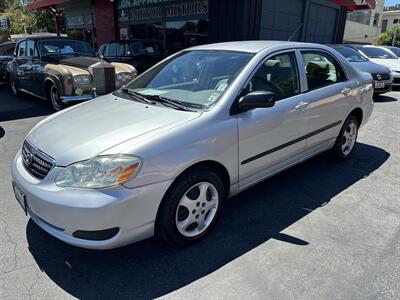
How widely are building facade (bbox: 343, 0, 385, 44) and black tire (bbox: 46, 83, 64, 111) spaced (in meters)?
36.3

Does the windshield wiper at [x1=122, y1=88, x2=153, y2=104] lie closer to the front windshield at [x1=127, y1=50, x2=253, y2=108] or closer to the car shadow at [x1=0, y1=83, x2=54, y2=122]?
the front windshield at [x1=127, y1=50, x2=253, y2=108]

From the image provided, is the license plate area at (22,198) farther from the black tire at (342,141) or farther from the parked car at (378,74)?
the parked car at (378,74)

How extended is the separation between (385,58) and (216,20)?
21.0 ft

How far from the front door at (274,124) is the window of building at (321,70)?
0.91 feet

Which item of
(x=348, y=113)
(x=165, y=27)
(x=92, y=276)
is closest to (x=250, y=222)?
(x=92, y=276)

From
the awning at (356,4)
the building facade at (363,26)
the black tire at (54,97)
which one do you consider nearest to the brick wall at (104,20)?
the black tire at (54,97)

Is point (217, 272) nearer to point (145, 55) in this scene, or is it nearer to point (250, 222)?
point (250, 222)

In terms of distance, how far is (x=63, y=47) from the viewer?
8219 millimetres

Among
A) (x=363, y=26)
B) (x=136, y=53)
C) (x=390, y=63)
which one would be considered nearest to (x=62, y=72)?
A: (x=136, y=53)

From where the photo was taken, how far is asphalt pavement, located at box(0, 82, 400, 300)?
238 cm

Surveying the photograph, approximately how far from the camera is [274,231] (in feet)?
10.2

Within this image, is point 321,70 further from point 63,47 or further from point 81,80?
point 63,47

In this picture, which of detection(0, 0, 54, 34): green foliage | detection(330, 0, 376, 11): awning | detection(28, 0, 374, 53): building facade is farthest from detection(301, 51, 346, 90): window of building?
detection(0, 0, 54, 34): green foliage

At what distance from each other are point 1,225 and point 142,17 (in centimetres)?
1296
